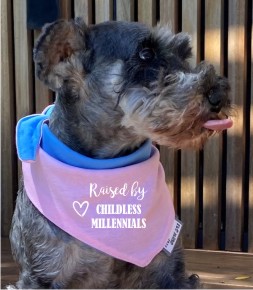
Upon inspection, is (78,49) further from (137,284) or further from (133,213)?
(137,284)

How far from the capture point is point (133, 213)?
2.93 m

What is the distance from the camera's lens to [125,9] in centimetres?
428

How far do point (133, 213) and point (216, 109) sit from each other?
1.97ft

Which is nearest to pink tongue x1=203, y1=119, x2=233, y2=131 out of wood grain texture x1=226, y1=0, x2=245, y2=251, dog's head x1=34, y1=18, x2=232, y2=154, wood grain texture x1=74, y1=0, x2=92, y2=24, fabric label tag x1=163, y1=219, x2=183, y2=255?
dog's head x1=34, y1=18, x2=232, y2=154

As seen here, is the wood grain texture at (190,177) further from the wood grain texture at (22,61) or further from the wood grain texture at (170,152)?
the wood grain texture at (22,61)

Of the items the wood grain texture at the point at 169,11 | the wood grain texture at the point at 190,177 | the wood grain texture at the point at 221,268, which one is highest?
the wood grain texture at the point at 169,11

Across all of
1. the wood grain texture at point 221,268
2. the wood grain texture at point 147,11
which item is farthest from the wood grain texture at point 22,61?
the wood grain texture at point 221,268

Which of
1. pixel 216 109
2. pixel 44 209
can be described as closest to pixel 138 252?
pixel 44 209

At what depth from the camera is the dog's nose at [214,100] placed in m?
2.61

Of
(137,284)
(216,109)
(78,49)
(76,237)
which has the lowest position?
(137,284)

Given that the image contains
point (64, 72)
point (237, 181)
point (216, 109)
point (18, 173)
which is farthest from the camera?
point (18, 173)

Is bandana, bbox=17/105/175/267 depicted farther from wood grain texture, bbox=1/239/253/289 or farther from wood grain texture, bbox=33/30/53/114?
wood grain texture, bbox=33/30/53/114

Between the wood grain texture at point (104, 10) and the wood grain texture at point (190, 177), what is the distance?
44 centimetres

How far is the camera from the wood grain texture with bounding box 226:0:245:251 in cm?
416
